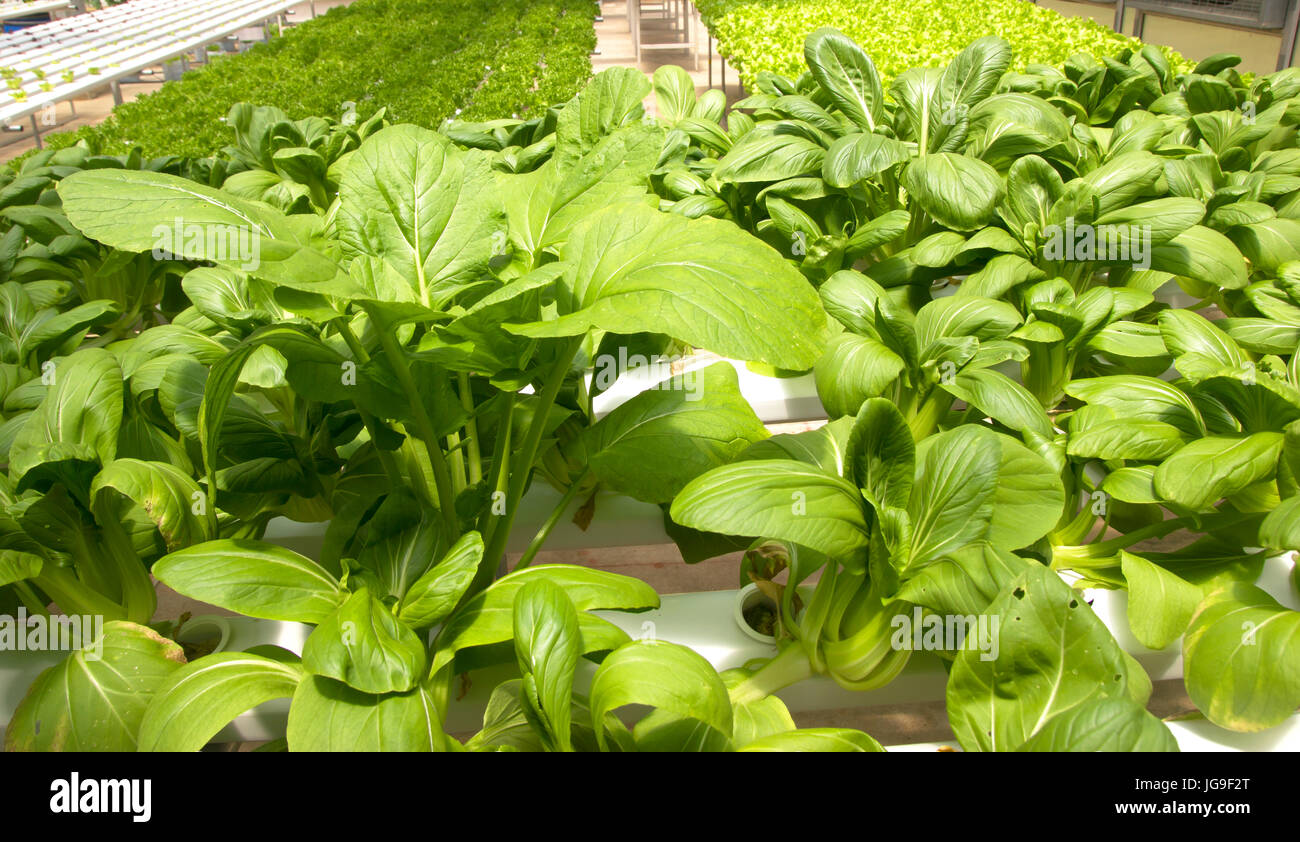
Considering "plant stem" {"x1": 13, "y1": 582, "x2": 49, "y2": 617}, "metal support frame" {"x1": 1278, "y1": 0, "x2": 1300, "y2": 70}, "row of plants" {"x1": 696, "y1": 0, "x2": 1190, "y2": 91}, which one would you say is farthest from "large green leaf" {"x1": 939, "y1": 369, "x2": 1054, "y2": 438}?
"metal support frame" {"x1": 1278, "y1": 0, "x2": 1300, "y2": 70}

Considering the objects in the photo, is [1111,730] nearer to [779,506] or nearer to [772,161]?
[779,506]

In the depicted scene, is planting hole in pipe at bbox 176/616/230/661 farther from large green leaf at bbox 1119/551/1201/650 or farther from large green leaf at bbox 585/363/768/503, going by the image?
large green leaf at bbox 1119/551/1201/650

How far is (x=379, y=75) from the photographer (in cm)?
639

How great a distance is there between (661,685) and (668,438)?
46 cm

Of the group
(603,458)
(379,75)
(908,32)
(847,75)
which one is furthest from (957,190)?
(379,75)

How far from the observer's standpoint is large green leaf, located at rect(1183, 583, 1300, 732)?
39.9 inches

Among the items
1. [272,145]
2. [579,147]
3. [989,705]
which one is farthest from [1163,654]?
[272,145]

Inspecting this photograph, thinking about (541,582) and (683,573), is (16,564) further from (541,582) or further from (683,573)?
(683,573)

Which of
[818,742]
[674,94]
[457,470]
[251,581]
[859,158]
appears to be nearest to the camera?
[818,742]

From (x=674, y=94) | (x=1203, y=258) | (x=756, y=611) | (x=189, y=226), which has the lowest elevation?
(x=756, y=611)

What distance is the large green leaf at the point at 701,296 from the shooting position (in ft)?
2.61

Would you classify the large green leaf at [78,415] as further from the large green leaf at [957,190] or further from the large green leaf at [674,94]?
the large green leaf at [674,94]

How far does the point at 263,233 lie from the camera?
0.84 metres

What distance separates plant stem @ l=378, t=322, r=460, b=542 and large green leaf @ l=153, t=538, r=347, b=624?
0.64ft
